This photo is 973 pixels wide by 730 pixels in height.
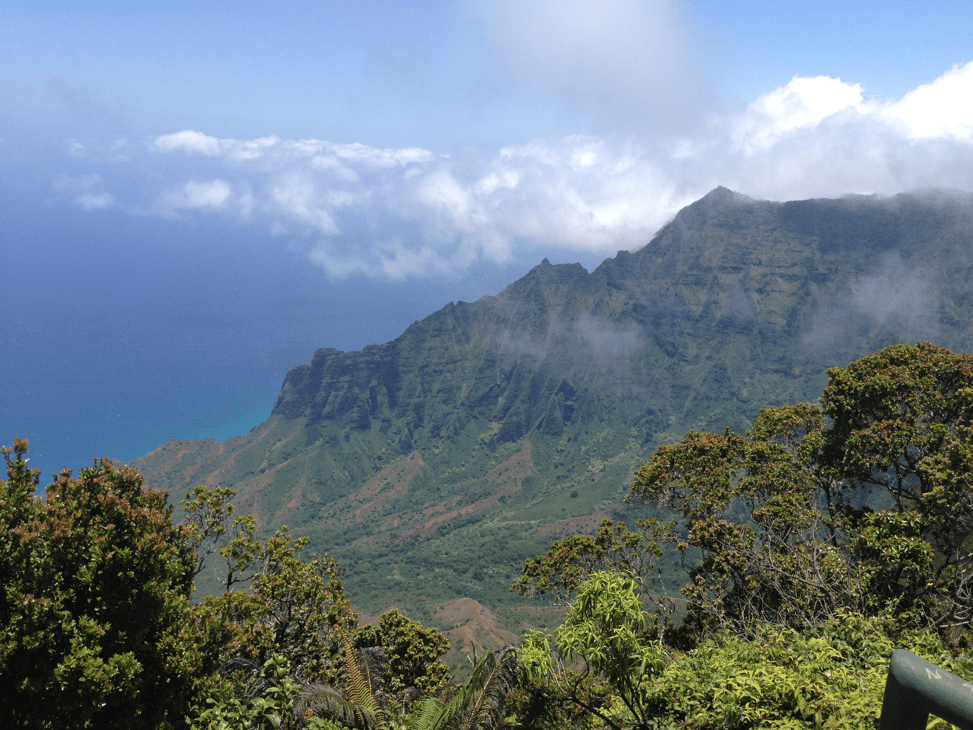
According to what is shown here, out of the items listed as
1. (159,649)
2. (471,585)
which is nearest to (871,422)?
(159,649)

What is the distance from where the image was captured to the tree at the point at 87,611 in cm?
841

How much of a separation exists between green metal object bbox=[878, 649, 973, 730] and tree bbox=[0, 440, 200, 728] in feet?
35.8

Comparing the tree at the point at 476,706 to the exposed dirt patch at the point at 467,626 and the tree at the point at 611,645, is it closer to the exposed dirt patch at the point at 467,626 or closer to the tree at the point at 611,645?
the tree at the point at 611,645

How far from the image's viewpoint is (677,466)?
2458 centimetres

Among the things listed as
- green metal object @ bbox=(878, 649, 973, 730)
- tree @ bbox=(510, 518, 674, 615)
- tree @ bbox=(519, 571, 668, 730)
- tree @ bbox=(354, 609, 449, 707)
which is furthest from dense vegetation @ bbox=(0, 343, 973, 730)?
tree @ bbox=(354, 609, 449, 707)

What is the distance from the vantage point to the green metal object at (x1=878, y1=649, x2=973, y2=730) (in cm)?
189

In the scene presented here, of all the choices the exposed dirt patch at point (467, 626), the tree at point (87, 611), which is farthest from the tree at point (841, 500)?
the exposed dirt patch at point (467, 626)

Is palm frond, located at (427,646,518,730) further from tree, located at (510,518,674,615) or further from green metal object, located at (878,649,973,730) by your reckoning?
tree, located at (510,518,674,615)

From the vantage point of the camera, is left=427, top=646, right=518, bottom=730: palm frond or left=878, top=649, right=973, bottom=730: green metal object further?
left=427, top=646, right=518, bottom=730: palm frond

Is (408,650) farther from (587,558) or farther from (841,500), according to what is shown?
(841,500)

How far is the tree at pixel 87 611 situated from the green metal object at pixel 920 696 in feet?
35.8

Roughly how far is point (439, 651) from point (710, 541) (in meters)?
16.7

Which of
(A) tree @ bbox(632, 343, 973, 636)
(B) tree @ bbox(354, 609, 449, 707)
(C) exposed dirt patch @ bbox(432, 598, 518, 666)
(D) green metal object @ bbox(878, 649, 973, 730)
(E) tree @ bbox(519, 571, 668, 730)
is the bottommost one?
(C) exposed dirt patch @ bbox(432, 598, 518, 666)

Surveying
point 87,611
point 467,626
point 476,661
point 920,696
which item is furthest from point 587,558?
point 467,626
